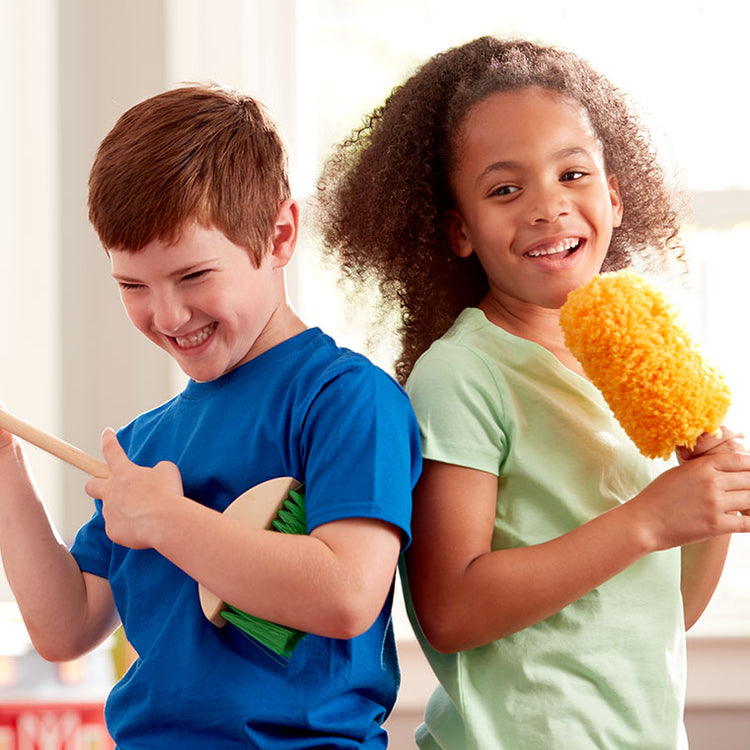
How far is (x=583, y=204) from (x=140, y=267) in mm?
359

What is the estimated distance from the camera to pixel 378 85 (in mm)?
1469

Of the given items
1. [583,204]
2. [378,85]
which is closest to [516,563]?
[583,204]

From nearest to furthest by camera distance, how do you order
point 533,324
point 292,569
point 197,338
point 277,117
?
1. point 292,569
2. point 197,338
3. point 533,324
4. point 277,117

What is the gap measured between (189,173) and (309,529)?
26 centimetres

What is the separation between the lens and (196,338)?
73 cm

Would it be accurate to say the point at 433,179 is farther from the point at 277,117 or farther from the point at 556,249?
the point at 277,117

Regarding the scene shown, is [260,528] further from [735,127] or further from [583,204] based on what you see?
[735,127]

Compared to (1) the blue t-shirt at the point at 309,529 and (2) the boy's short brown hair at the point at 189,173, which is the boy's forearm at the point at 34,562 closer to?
(1) the blue t-shirt at the point at 309,529

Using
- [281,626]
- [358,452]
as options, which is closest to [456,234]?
[358,452]

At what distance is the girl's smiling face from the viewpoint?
801 mm

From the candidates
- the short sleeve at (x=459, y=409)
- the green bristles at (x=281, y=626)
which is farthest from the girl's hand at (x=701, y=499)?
the green bristles at (x=281, y=626)

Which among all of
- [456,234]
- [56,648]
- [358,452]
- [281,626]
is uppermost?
[456,234]

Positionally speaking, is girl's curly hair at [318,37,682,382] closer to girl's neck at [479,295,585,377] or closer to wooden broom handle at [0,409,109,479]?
girl's neck at [479,295,585,377]

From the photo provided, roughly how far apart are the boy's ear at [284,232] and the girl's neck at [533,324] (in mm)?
198
